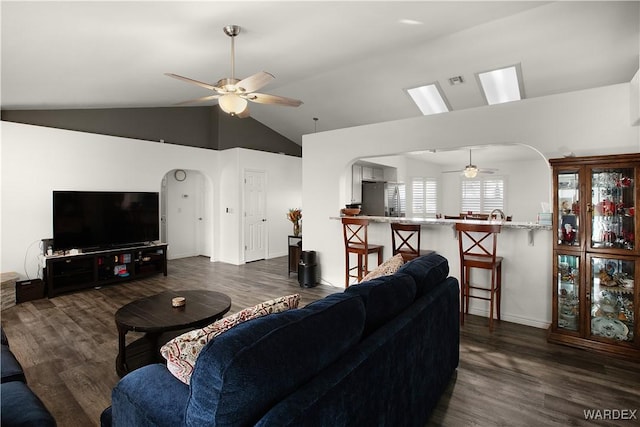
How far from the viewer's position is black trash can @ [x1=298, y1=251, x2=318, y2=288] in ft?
16.7

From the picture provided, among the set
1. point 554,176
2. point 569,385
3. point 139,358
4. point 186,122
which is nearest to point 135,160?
point 186,122

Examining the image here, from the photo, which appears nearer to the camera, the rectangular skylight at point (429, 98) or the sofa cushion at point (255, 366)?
the sofa cushion at point (255, 366)

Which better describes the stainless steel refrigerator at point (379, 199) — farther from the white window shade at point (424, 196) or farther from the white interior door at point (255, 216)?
the white interior door at point (255, 216)

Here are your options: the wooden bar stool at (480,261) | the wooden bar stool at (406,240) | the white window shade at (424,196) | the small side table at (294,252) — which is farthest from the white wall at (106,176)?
the wooden bar stool at (480,261)

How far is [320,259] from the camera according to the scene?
539 cm

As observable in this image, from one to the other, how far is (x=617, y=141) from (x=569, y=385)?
2.37 meters

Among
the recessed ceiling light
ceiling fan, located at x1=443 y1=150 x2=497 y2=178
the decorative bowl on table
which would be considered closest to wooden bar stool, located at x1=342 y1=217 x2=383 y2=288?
the decorative bowl on table

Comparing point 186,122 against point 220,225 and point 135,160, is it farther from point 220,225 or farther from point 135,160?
point 220,225

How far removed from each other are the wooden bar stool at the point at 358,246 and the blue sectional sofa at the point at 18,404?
11.3 feet

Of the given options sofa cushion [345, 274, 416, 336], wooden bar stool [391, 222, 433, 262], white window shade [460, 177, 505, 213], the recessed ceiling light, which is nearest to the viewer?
sofa cushion [345, 274, 416, 336]

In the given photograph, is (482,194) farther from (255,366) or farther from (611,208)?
(255,366)

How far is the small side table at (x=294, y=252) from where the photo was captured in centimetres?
594

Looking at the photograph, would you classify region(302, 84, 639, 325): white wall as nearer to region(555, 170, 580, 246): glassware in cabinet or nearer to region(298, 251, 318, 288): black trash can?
region(298, 251, 318, 288): black trash can

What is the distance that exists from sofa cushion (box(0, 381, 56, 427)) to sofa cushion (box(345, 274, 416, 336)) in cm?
146
